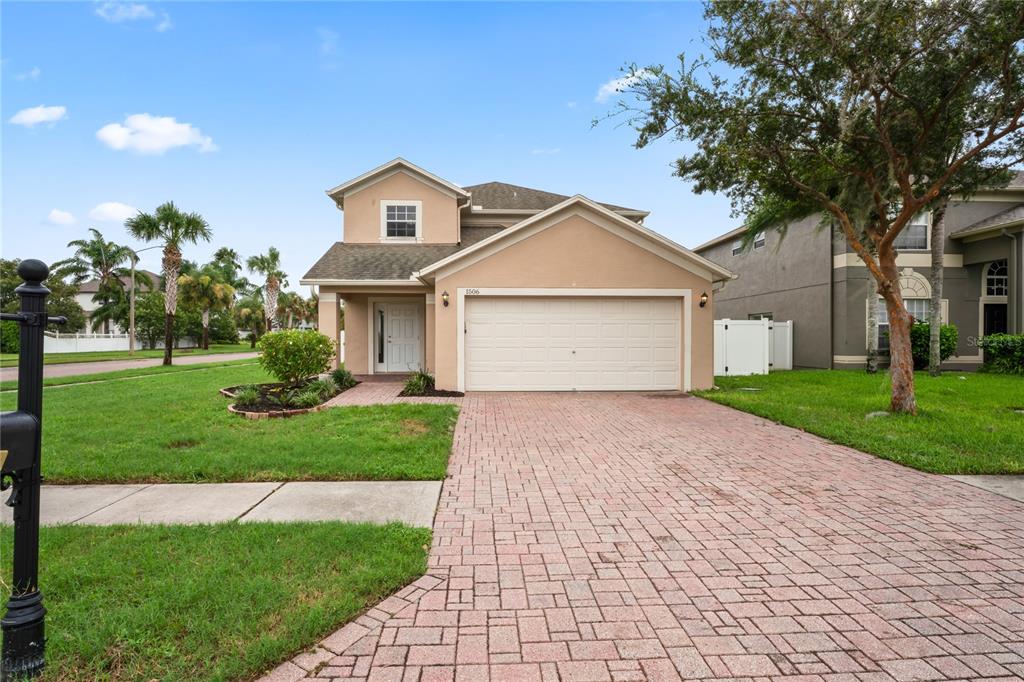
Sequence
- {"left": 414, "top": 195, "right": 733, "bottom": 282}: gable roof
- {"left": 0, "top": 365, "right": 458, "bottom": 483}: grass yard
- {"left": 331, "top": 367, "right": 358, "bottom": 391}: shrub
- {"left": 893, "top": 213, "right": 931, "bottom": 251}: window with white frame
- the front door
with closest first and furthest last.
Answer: {"left": 0, "top": 365, "right": 458, "bottom": 483}: grass yard → {"left": 414, "top": 195, "right": 733, "bottom": 282}: gable roof → {"left": 331, "top": 367, "right": 358, "bottom": 391}: shrub → {"left": 893, "top": 213, "right": 931, "bottom": 251}: window with white frame → the front door

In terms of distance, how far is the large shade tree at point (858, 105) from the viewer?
25.5 ft

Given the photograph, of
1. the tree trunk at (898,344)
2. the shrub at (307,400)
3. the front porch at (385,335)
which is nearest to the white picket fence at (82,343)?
the front porch at (385,335)

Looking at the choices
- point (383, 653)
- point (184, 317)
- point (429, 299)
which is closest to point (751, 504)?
point (383, 653)

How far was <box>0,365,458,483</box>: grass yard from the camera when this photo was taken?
5398mm

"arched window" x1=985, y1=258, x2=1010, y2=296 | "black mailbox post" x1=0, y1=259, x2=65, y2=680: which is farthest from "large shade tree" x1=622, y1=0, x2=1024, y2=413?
"arched window" x1=985, y1=258, x2=1010, y2=296

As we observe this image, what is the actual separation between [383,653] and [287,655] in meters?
0.47

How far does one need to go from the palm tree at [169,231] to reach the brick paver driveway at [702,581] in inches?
835

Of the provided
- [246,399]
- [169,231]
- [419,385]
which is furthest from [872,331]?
[169,231]

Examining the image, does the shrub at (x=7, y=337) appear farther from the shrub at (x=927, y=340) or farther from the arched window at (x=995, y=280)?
the arched window at (x=995, y=280)

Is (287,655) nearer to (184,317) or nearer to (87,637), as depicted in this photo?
(87,637)

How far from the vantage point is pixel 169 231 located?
21.0 meters

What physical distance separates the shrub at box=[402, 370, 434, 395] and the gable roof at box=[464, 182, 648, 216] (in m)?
8.18

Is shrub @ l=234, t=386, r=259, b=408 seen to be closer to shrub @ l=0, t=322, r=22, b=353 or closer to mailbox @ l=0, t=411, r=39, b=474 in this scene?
mailbox @ l=0, t=411, r=39, b=474

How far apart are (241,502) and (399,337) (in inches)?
476
